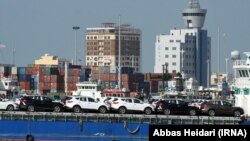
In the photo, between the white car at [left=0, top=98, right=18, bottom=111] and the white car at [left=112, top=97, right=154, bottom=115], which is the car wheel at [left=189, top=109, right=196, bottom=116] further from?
the white car at [left=0, top=98, right=18, bottom=111]

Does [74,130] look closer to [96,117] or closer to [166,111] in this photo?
[96,117]

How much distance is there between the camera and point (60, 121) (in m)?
67.1

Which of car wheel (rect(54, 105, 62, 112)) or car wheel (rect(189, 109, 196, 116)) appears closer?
car wheel (rect(54, 105, 62, 112))

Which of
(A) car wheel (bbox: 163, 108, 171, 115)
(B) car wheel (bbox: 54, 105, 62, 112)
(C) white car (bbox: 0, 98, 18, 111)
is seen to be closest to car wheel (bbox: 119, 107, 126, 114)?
(A) car wheel (bbox: 163, 108, 171, 115)

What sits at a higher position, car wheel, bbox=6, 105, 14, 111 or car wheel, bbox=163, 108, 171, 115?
car wheel, bbox=6, 105, 14, 111

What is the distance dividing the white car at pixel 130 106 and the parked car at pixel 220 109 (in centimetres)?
426

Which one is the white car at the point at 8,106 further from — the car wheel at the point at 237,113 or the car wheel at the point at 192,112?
the car wheel at the point at 237,113

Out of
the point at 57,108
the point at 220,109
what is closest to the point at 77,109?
the point at 57,108

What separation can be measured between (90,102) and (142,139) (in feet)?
27.0

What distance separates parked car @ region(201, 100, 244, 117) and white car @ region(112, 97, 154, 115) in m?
4.26

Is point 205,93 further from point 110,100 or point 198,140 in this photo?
point 198,140

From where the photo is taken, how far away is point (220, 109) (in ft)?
241

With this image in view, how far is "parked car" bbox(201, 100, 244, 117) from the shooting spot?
2854 inches

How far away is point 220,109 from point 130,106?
693 cm
